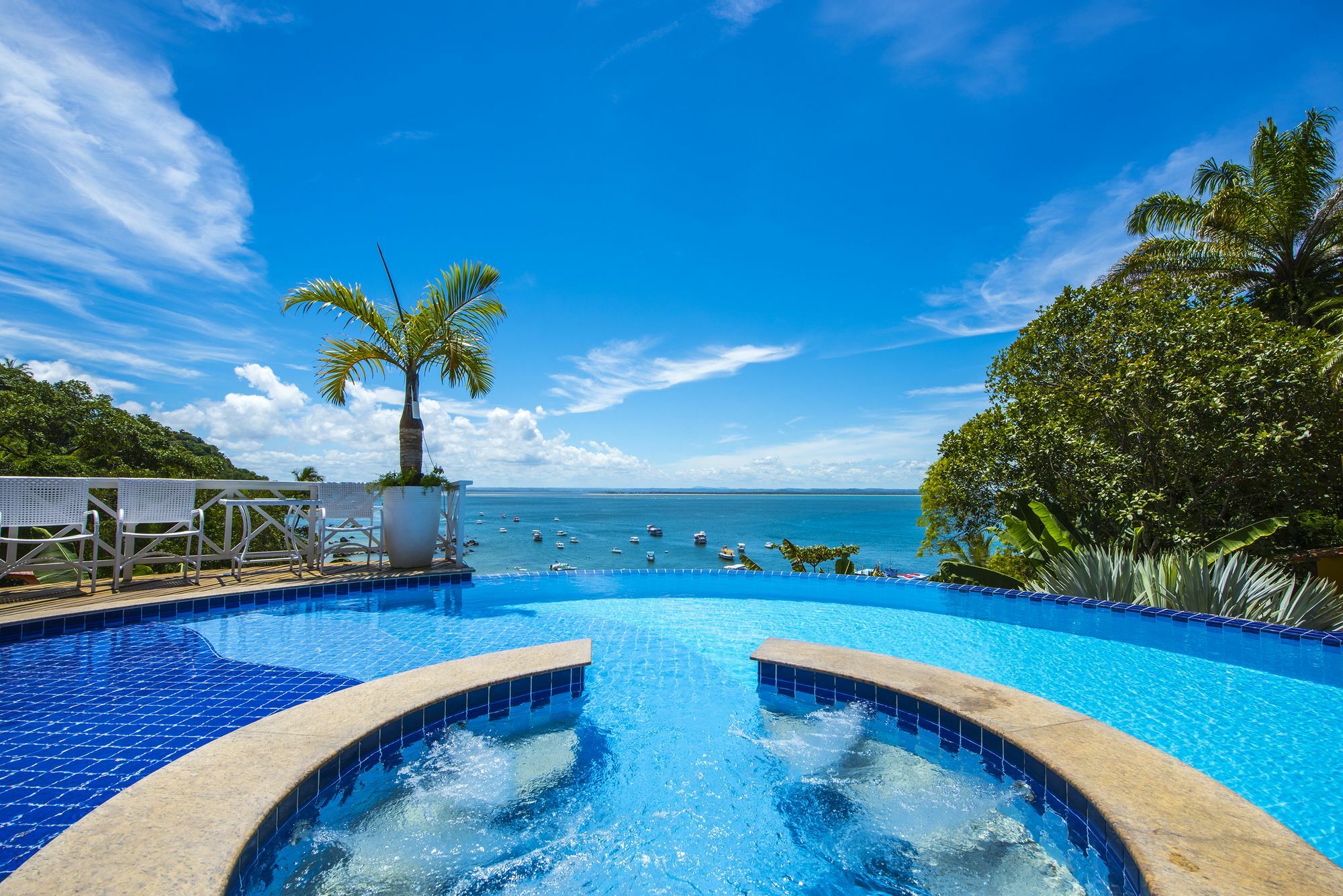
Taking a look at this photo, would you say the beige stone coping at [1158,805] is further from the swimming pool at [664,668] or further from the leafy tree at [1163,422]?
the leafy tree at [1163,422]

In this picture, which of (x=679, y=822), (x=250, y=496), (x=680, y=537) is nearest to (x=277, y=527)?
(x=250, y=496)

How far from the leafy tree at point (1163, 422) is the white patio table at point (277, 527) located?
1058 cm

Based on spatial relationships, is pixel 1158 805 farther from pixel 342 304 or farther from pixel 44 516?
pixel 342 304

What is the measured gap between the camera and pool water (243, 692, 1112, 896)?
229 cm

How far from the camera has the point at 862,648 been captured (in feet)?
19.4

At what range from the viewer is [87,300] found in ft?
51.6

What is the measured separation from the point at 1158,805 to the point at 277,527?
29.4 ft

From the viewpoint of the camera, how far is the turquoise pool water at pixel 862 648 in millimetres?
3322

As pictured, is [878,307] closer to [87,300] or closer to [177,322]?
[177,322]

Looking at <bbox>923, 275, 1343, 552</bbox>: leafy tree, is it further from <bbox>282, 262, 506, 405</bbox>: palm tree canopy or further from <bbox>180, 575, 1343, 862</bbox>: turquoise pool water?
<bbox>282, 262, 506, 405</bbox>: palm tree canopy

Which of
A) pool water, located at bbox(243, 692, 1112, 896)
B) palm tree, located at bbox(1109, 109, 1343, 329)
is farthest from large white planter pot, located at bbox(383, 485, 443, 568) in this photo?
palm tree, located at bbox(1109, 109, 1343, 329)

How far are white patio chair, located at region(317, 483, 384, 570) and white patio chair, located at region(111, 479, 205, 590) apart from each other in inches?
54.5

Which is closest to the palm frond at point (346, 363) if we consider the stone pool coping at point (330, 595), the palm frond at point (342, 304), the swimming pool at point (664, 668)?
the palm frond at point (342, 304)

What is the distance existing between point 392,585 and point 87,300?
53.1 ft
